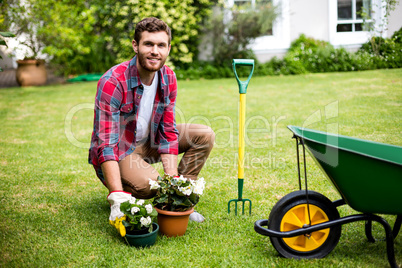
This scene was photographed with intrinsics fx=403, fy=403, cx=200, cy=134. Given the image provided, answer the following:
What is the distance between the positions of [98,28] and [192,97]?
5.24 metres

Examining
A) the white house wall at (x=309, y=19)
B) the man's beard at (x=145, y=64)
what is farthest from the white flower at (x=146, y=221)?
the white house wall at (x=309, y=19)

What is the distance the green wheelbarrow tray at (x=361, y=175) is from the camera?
1950 mm

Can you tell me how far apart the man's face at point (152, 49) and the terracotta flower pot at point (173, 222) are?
3.03 ft

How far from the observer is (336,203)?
2.30 metres

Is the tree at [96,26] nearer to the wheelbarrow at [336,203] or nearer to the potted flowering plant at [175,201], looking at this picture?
the potted flowering plant at [175,201]

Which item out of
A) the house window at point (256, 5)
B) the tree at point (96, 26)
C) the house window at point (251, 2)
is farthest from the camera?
the house window at point (251, 2)

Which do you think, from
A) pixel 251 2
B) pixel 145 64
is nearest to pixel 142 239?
pixel 145 64

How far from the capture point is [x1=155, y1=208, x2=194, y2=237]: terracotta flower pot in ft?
8.07

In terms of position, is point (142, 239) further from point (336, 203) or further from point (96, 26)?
point (96, 26)

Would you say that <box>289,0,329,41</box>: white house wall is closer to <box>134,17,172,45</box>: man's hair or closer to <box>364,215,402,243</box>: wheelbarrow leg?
<box>134,17,172,45</box>: man's hair

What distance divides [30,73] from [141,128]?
8.32 metres

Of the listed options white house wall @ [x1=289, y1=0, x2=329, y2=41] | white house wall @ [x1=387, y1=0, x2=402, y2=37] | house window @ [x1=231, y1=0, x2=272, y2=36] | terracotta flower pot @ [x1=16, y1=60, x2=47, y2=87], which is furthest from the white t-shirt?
white house wall @ [x1=387, y1=0, x2=402, y2=37]

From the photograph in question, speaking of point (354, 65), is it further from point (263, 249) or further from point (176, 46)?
point (263, 249)

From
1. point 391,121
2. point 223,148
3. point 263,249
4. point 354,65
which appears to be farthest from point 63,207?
point 354,65
